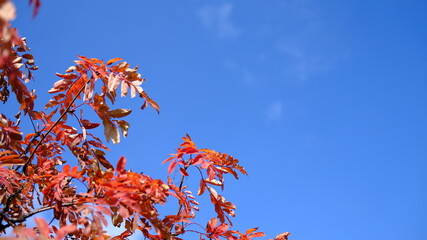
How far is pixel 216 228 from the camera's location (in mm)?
2428

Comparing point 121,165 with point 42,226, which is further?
point 121,165

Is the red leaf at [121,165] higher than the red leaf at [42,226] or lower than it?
higher

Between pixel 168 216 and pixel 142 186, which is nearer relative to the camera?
pixel 142 186

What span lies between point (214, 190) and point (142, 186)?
76 cm

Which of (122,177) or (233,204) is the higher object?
(233,204)

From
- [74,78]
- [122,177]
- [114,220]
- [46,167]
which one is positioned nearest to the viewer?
[122,177]

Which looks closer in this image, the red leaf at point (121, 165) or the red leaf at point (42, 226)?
the red leaf at point (42, 226)

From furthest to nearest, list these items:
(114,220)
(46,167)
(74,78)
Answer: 1. (46,167)
2. (74,78)
3. (114,220)

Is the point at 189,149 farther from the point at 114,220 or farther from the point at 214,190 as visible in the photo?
the point at 114,220

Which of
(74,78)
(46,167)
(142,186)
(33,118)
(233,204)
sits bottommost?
(142,186)

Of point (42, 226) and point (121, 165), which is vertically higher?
point (121, 165)

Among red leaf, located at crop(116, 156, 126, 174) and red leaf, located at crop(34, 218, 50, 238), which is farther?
red leaf, located at crop(116, 156, 126, 174)

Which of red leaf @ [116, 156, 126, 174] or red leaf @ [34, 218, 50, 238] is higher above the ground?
red leaf @ [116, 156, 126, 174]

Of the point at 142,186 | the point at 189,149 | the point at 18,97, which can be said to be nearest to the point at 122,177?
the point at 142,186
